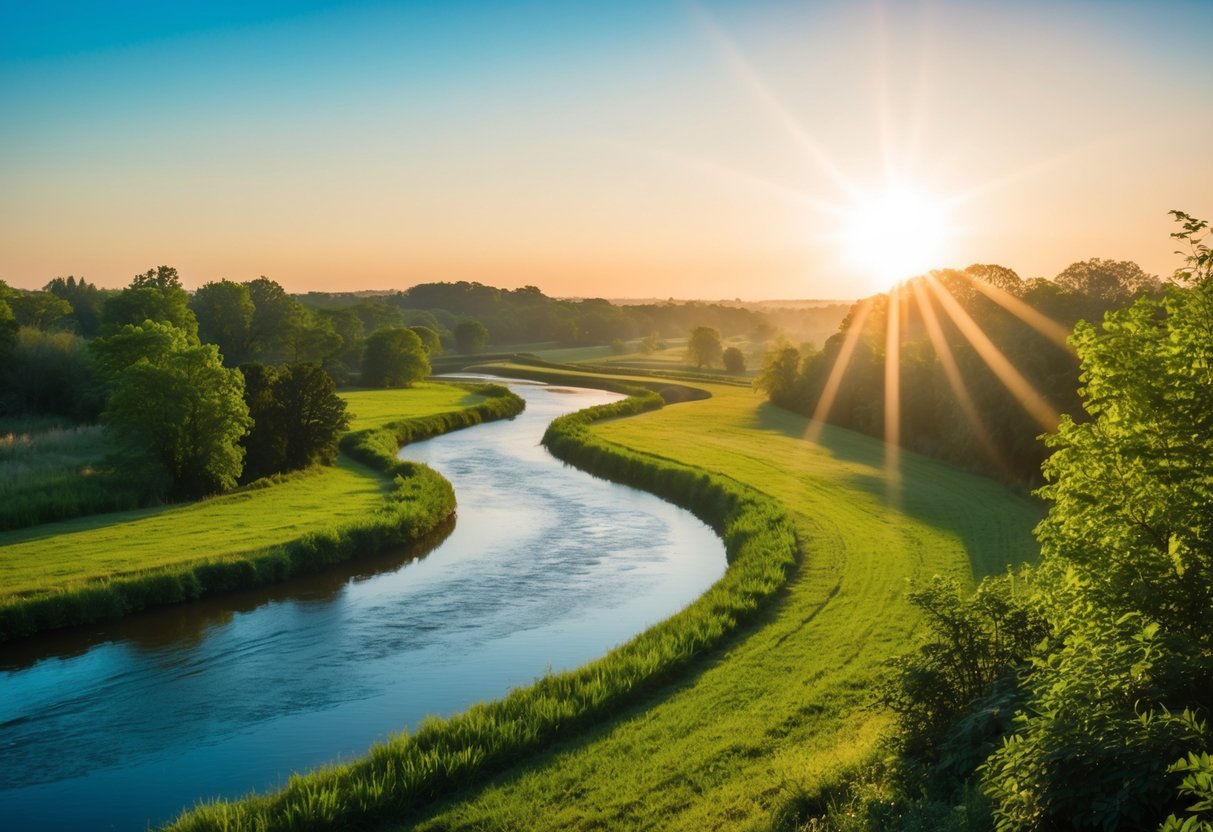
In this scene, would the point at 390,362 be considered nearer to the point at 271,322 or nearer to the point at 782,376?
the point at 271,322

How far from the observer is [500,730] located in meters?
14.1

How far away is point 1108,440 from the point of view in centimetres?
978

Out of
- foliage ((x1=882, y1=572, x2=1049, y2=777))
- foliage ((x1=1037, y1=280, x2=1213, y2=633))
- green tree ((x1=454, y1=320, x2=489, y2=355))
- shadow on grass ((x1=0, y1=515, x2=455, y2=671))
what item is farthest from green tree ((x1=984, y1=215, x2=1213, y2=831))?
green tree ((x1=454, y1=320, x2=489, y2=355))

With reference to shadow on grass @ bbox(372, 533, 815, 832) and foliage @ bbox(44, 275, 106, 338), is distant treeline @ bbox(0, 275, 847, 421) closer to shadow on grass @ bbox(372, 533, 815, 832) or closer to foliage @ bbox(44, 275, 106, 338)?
foliage @ bbox(44, 275, 106, 338)

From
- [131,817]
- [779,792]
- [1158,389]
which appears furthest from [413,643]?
[1158,389]

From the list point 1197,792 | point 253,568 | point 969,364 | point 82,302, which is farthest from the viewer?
point 82,302

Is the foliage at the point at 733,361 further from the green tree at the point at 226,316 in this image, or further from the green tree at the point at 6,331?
the green tree at the point at 6,331

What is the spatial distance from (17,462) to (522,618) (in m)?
26.6

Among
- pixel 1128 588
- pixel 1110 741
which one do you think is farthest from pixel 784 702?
pixel 1110 741

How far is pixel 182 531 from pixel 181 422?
8062mm

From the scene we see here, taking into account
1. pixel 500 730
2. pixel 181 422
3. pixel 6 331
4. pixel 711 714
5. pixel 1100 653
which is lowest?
pixel 711 714

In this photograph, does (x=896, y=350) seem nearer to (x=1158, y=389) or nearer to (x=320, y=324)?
(x=1158, y=389)

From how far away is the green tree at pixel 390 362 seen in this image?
93438mm

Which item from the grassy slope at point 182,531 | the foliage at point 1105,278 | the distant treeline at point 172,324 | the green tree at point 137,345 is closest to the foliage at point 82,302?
the distant treeline at point 172,324
